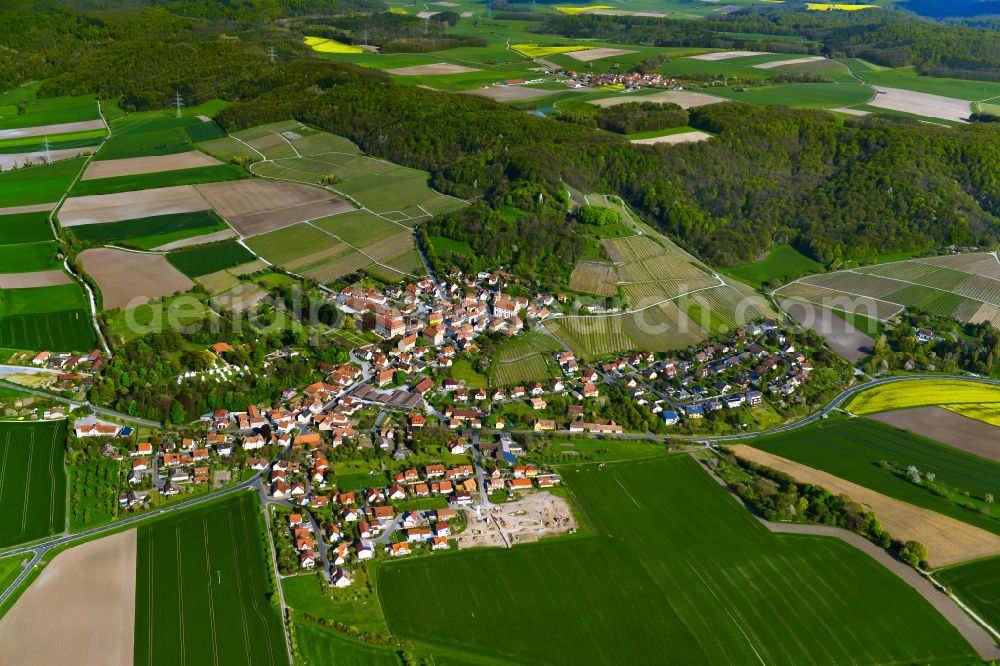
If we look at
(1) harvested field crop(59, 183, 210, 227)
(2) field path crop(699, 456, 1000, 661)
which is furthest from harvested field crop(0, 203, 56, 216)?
(2) field path crop(699, 456, 1000, 661)

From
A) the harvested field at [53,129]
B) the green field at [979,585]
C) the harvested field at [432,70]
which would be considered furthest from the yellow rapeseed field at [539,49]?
the green field at [979,585]

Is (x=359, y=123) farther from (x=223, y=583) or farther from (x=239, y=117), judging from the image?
(x=223, y=583)

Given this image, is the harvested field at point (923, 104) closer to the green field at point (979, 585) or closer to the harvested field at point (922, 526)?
the harvested field at point (922, 526)

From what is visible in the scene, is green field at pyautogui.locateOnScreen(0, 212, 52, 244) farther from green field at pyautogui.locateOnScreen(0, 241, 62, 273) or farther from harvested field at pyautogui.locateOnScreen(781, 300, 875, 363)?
harvested field at pyautogui.locateOnScreen(781, 300, 875, 363)

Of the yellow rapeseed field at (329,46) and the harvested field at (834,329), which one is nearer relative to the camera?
the harvested field at (834,329)

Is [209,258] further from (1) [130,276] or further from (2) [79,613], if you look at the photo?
(2) [79,613]

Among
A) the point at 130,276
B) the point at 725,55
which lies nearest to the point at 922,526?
the point at 130,276
